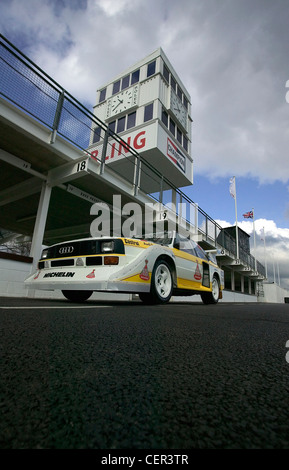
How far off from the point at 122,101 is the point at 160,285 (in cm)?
1789

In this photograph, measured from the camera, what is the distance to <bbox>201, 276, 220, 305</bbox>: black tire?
7.84m

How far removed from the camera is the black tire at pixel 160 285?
4828 millimetres

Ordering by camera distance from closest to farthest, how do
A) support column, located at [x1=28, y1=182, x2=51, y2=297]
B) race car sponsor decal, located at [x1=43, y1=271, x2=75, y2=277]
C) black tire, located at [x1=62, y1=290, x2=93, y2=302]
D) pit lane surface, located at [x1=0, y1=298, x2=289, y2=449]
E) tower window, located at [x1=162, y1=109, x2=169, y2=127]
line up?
pit lane surface, located at [x1=0, y1=298, x2=289, y2=449] → race car sponsor decal, located at [x1=43, y1=271, x2=75, y2=277] → black tire, located at [x1=62, y1=290, x2=93, y2=302] → support column, located at [x1=28, y1=182, x2=51, y2=297] → tower window, located at [x1=162, y1=109, x2=169, y2=127]

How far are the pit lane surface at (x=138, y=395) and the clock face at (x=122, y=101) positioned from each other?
1963 cm

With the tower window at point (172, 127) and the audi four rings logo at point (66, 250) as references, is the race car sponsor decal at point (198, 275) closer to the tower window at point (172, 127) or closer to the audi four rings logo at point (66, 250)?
the audi four rings logo at point (66, 250)

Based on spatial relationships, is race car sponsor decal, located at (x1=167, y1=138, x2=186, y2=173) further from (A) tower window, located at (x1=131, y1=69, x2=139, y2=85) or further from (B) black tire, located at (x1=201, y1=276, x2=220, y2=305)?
(B) black tire, located at (x1=201, y1=276, x2=220, y2=305)

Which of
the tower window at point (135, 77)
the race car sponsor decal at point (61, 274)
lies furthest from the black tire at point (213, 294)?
the tower window at point (135, 77)

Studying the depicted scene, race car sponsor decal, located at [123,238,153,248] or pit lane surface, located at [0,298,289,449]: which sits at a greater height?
race car sponsor decal, located at [123,238,153,248]

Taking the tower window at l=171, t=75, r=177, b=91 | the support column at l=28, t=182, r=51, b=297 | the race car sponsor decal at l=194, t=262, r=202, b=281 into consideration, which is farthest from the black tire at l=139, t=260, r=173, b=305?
the tower window at l=171, t=75, r=177, b=91

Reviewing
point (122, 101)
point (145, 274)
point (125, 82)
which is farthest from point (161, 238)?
point (125, 82)

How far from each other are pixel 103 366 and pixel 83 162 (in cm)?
756

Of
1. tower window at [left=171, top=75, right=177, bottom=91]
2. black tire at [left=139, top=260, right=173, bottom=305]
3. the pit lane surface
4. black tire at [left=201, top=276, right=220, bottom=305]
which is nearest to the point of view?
the pit lane surface

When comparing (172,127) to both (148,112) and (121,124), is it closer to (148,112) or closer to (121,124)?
(148,112)

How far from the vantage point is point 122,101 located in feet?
62.7
